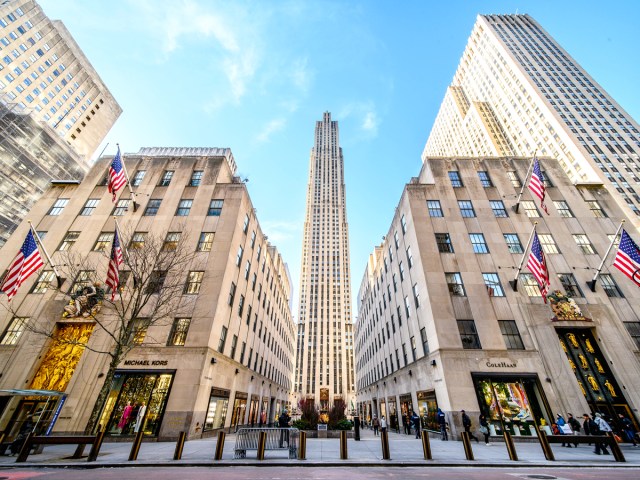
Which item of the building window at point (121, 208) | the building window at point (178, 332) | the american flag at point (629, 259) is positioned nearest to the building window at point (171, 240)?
the building window at point (121, 208)

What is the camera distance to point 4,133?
45.0m

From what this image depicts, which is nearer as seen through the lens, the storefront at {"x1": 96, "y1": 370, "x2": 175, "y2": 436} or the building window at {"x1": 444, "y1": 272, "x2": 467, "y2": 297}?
the storefront at {"x1": 96, "y1": 370, "x2": 175, "y2": 436}

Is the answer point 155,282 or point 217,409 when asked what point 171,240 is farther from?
point 217,409

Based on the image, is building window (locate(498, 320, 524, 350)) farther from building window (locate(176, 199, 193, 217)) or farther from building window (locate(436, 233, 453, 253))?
building window (locate(176, 199, 193, 217))

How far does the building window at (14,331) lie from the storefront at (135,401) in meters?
9.58

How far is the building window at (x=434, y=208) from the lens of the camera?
2686 cm

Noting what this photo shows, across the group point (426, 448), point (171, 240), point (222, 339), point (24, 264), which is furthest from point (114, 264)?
point (426, 448)

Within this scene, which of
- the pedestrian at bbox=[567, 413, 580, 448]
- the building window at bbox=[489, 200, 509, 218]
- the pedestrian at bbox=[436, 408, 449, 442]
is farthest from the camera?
the building window at bbox=[489, 200, 509, 218]

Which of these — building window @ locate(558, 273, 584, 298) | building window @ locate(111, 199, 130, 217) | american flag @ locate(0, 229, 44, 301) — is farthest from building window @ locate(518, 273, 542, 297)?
building window @ locate(111, 199, 130, 217)

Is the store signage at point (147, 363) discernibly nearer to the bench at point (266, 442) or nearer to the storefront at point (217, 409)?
the storefront at point (217, 409)

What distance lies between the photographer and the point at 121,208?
89.8ft

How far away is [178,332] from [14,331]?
13.3 meters

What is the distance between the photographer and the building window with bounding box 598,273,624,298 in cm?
2286

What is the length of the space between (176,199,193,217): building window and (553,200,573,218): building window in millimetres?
38037
